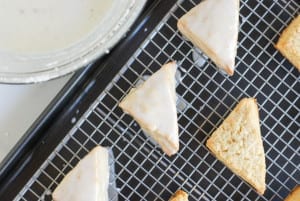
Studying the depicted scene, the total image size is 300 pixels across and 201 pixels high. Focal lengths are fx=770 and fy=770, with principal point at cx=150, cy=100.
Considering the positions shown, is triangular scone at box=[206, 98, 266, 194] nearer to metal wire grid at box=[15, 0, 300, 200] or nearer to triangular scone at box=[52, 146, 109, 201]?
metal wire grid at box=[15, 0, 300, 200]

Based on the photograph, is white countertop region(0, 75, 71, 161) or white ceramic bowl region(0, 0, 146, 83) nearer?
white ceramic bowl region(0, 0, 146, 83)

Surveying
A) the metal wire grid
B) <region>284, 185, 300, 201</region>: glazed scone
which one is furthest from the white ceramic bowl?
<region>284, 185, 300, 201</region>: glazed scone

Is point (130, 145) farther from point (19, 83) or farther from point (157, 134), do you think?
point (19, 83)

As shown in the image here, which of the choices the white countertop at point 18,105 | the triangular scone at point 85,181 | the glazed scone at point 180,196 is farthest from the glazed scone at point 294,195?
the white countertop at point 18,105

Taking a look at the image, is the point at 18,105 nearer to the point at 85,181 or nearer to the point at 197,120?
the point at 85,181

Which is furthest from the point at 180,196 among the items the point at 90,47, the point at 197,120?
the point at 90,47

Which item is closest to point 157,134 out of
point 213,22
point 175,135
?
point 175,135
